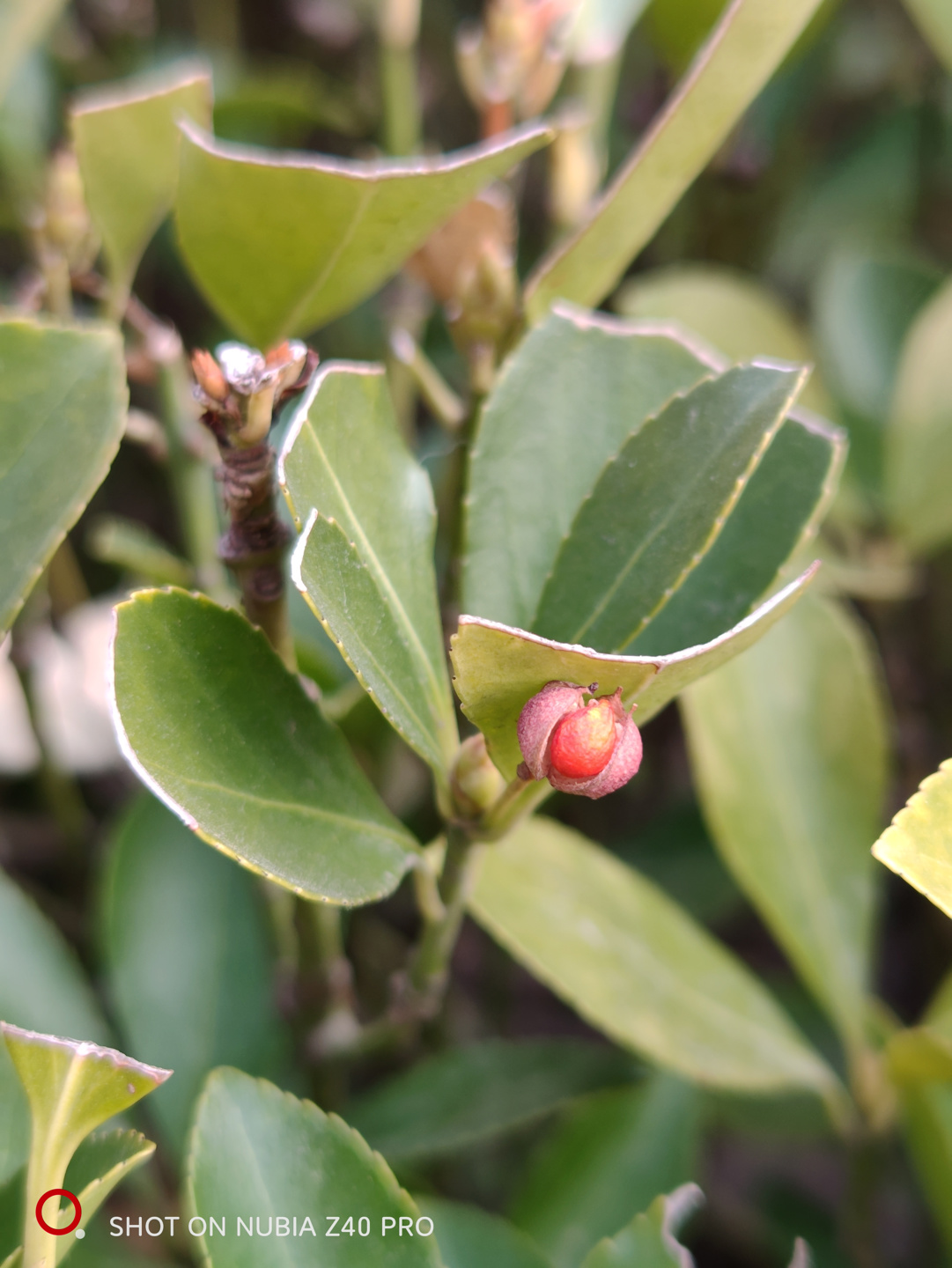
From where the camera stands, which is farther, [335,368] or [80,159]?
[80,159]

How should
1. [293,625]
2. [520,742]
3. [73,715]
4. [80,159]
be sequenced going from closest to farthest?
A: [520,742] < [80,159] < [293,625] < [73,715]

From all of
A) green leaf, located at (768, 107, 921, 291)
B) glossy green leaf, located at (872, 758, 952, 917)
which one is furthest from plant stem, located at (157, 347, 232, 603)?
green leaf, located at (768, 107, 921, 291)

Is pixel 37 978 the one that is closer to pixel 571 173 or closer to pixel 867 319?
pixel 571 173

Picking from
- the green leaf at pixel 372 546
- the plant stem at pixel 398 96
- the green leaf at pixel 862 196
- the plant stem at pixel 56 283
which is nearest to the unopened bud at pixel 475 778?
the green leaf at pixel 372 546

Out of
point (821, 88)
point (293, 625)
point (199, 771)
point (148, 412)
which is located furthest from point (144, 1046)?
point (821, 88)

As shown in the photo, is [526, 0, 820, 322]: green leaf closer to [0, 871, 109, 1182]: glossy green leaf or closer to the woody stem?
the woody stem

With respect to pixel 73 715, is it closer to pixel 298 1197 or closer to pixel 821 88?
pixel 298 1197

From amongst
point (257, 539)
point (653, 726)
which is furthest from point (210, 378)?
point (653, 726)
